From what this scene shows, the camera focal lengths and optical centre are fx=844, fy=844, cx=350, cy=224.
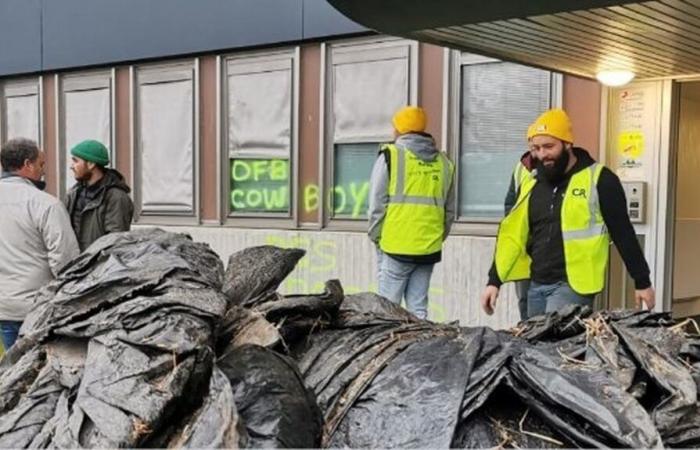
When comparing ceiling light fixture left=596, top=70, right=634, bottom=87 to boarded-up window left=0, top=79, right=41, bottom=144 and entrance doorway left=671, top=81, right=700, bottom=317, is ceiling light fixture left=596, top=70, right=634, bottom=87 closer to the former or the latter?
entrance doorway left=671, top=81, right=700, bottom=317

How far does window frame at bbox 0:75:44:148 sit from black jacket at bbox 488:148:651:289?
7.36 m

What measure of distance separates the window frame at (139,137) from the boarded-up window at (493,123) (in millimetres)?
3033

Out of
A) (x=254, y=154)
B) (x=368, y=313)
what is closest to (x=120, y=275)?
(x=368, y=313)

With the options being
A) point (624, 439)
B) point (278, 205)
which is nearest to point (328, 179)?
point (278, 205)

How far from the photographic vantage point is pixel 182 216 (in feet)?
29.4

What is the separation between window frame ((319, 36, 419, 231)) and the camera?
721 cm

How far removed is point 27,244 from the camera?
453 centimetres

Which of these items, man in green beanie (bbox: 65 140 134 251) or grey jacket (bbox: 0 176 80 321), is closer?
grey jacket (bbox: 0 176 80 321)

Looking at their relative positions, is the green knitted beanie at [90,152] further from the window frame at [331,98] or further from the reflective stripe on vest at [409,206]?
the window frame at [331,98]

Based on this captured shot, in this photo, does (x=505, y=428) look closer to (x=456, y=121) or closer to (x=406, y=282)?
(x=406, y=282)

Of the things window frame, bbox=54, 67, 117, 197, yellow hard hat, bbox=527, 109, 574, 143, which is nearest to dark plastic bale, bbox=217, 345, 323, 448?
yellow hard hat, bbox=527, 109, 574, 143

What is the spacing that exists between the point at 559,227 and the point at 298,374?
2349mm

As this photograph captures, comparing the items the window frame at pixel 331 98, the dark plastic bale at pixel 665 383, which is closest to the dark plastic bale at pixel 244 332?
the dark plastic bale at pixel 665 383

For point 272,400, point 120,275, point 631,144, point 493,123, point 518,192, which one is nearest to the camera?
point 272,400
